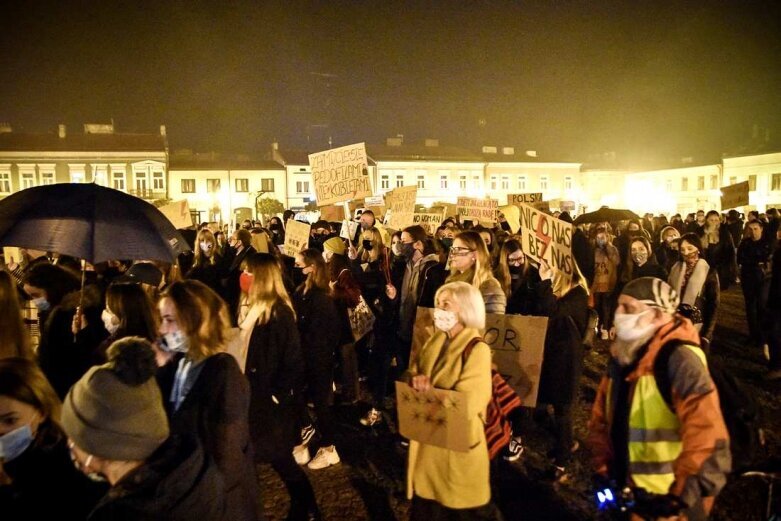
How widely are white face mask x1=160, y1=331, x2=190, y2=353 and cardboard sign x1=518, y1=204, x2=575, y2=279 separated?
351 cm

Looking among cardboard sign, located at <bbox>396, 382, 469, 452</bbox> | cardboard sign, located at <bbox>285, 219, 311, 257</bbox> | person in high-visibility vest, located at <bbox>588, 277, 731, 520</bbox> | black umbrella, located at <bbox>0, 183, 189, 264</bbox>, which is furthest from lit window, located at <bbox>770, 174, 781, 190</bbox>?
black umbrella, located at <bbox>0, 183, 189, 264</bbox>

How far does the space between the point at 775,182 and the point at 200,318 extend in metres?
59.5

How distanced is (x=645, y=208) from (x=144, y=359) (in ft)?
222

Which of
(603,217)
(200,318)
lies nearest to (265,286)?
(200,318)

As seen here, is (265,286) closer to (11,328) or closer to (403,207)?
(11,328)

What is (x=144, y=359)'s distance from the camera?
2.03m

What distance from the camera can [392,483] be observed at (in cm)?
475

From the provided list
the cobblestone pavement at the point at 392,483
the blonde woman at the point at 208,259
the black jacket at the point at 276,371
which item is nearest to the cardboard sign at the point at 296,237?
the blonde woman at the point at 208,259

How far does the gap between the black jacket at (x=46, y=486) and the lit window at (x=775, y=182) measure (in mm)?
59671

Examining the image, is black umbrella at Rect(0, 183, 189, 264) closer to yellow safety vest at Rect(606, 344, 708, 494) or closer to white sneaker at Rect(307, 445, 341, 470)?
white sneaker at Rect(307, 445, 341, 470)

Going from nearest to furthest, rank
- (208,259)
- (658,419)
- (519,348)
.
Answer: (658,419)
(519,348)
(208,259)

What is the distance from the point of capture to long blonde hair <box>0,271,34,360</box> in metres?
3.40

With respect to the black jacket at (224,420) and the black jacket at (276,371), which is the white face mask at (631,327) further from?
the black jacket at (276,371)

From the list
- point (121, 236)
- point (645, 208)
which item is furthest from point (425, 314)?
point (645, 208)
